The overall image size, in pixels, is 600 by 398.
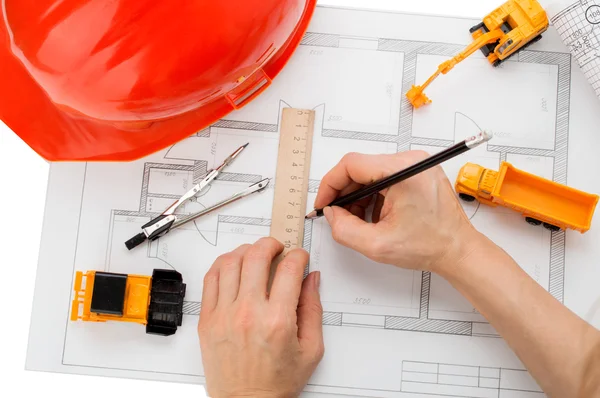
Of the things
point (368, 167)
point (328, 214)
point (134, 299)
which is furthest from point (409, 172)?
point (134, 299)

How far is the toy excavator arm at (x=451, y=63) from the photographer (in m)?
1.26

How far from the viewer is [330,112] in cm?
133

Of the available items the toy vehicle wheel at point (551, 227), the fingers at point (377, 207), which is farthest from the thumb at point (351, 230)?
the toy vehicle wheel at point (551, 227)

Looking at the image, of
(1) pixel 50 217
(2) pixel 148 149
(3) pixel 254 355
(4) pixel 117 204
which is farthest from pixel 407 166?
(1) pixel 50 217

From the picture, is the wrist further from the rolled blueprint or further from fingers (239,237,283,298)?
the rolled blueprint

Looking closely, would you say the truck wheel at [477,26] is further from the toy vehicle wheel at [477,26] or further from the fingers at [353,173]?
the fingers at [353,173]

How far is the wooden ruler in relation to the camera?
1.30 m

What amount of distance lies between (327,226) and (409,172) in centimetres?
34

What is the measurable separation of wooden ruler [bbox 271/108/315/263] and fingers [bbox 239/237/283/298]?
0.27ft

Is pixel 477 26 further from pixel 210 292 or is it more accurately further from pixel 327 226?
pixel 210 292

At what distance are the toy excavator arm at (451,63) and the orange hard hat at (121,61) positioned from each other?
0.33 meters

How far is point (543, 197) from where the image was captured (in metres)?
1.24

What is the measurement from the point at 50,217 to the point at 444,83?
1038mm

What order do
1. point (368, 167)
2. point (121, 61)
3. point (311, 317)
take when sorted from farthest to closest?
point (311, 317) → point (368, 167) → point (121, 61)
